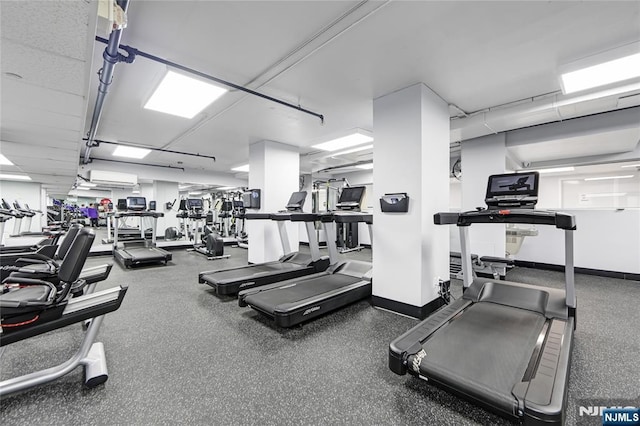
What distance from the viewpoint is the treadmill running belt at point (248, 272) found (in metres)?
3.78

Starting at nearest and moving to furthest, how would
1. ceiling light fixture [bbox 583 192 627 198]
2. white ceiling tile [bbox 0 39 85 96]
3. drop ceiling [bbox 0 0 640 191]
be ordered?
1. white ceiling tile [bbox 0 39 85 96]
2. drop ceiling [bbox 0 0 640 191]
3. ceiling light fixture [bbox 583 192 627 198]

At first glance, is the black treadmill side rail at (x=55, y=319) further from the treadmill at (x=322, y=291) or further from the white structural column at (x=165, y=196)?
the white structural column at (x=165, y=196)

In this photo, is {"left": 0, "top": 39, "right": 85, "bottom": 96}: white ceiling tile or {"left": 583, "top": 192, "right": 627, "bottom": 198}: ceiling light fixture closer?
{"left": 0, "top": 39, "right": 85, "bottom": 96}: white ceiling tile

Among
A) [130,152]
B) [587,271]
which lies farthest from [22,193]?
[587,271]

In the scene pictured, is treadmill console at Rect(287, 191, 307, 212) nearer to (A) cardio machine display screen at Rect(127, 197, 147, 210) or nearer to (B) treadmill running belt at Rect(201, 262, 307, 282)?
(B) treadmill running belt at Rect(201, 262, 307, 282)

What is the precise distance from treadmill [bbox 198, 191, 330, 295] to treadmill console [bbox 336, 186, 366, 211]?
538 mm

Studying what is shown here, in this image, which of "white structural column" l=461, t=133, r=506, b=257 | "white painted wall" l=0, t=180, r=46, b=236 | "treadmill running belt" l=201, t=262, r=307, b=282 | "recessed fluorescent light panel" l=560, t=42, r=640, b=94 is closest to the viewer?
"recessed fluorescent light panel" l=560, t=42, r=640, b=94

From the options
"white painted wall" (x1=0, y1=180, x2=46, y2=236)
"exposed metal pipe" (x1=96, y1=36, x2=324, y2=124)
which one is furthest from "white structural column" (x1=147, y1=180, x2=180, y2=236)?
"exposed metal pipe" (x1=96, y1=36, x2=324, y2=124)

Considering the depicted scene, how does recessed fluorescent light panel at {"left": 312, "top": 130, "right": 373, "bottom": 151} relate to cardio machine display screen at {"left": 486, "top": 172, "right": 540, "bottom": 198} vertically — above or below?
above

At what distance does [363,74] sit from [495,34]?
1.24 meters

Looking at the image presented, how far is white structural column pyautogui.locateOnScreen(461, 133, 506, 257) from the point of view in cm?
506

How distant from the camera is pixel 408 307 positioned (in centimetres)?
306

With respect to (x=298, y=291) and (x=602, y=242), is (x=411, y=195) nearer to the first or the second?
(x=298, y=291)

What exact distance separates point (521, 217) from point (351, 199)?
2324 mm
